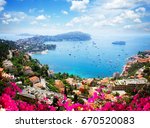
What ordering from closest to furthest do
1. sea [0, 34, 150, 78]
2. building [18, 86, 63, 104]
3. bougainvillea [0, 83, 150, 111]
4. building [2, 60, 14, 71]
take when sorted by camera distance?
bougainvillea [0, 83, 150, 111]
building [18, 86, 63, 104]
sea [0, 34, 150, 78]
building [2, 60, 14, 71]

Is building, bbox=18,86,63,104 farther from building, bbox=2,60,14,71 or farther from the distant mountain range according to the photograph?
building, bbox=2,60,14,71

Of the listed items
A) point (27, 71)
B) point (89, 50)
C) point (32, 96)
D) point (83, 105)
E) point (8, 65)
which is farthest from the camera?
point (27, 71)

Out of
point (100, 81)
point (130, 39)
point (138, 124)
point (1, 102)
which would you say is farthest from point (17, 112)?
point (100, 81)

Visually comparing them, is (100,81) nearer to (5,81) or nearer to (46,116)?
(5,81)

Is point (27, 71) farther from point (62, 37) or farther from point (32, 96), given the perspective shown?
point (32, 96)

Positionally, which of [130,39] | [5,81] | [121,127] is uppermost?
[130,39]

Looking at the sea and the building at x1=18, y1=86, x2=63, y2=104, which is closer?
the building at x1=18, y1=86, x2=63, y2=104

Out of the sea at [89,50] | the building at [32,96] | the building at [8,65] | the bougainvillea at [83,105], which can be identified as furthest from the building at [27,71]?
the bougainvillea at [83,105]

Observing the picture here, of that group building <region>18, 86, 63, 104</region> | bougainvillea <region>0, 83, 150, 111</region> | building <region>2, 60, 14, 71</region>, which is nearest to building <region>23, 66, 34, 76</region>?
building <region>2, 60, 14, 71</region>

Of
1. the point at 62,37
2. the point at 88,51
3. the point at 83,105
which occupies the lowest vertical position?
the point at 83,105

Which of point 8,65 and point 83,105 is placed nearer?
point 83,105

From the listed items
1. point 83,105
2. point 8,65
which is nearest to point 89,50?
point 83,105
